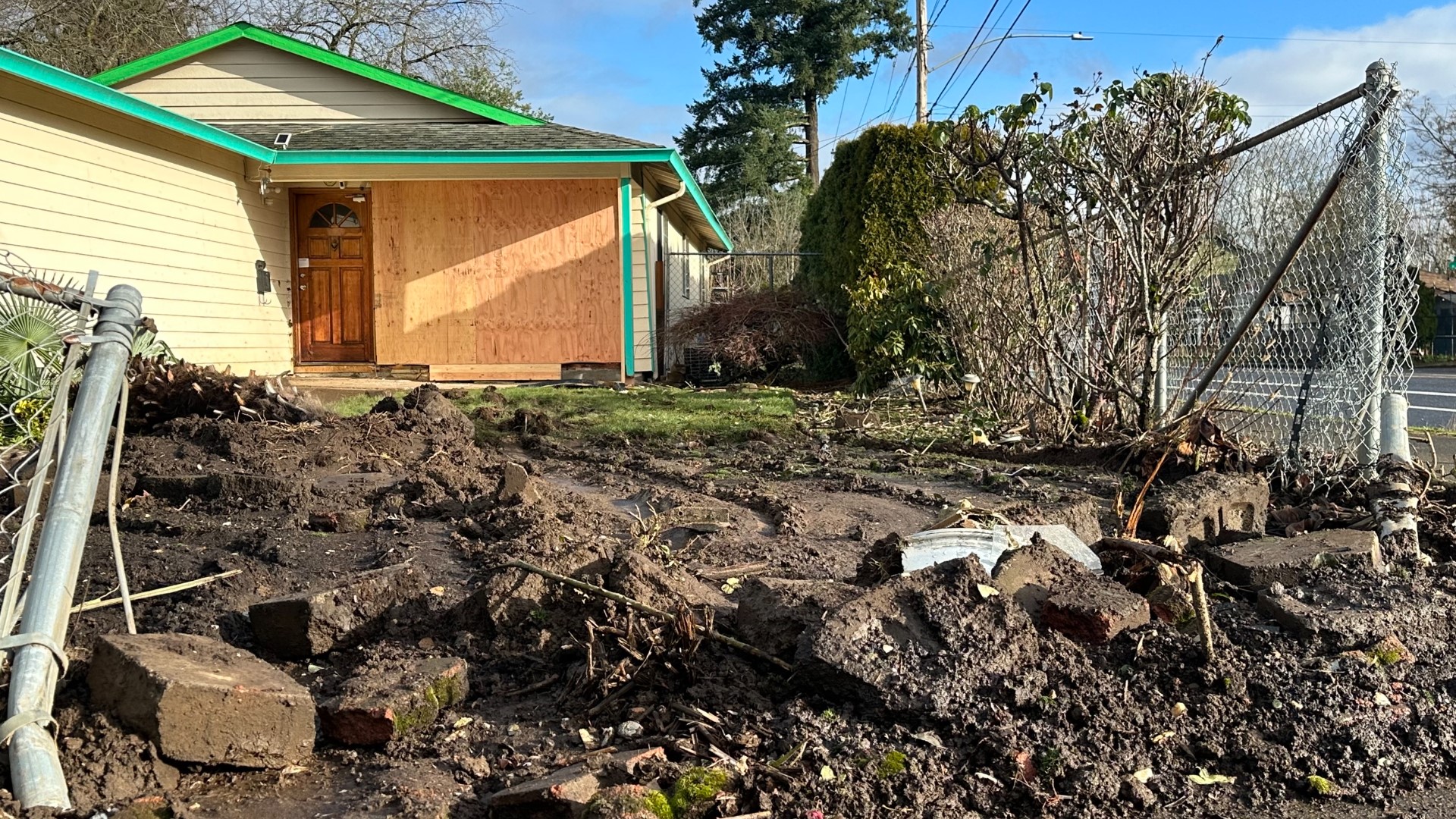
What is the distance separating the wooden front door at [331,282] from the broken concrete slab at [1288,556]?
12232mm

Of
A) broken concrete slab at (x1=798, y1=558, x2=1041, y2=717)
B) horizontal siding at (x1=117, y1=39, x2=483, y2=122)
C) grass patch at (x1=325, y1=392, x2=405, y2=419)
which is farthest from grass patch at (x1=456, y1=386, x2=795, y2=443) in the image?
broken concrete slab at (x1=798, y1=558, x2=1041, y2=717)

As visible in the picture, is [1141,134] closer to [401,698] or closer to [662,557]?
[662,557]

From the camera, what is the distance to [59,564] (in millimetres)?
2303

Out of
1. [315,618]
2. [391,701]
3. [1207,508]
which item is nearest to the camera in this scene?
[391,701]

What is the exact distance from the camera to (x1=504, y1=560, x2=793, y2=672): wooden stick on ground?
9.55 ft

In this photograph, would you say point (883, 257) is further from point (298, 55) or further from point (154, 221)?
point (298, 55)

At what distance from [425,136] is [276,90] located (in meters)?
2.98

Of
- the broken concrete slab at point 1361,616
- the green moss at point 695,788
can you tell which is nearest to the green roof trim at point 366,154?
the green moss at point 695,788

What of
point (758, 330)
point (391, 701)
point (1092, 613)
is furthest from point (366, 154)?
point (1092, 613)

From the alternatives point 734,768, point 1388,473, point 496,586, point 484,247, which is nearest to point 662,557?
point 496,586

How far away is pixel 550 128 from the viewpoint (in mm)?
14508

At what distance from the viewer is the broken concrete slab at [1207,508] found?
4.46m

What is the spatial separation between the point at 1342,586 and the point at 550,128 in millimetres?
12669

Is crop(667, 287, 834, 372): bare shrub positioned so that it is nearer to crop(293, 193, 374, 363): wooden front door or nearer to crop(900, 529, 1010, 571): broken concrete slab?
crop(293, 193, 374, 363): wooden front door
